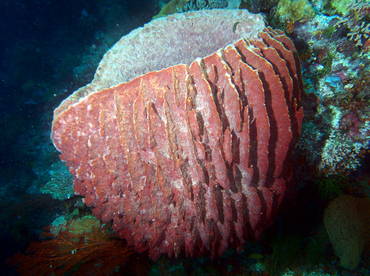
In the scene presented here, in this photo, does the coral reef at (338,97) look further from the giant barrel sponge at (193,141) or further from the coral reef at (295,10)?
the giant barrel sponge at (193,141)

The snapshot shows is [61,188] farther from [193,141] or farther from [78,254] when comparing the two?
[193,141]

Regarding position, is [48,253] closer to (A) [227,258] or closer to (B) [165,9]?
(A) [227,258]

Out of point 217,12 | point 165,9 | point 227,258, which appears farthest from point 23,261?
point 165,9

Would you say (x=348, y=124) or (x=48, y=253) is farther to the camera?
(x=48, y=253)

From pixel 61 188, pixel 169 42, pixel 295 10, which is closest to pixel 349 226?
pixel 295 10

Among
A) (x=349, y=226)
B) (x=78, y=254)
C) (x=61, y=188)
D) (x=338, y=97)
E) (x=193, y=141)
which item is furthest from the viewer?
(x=61, y=188)

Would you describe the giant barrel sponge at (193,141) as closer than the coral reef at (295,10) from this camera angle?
Yes

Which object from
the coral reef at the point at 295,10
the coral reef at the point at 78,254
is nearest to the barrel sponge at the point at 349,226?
the coral reef at the point at 295,10
